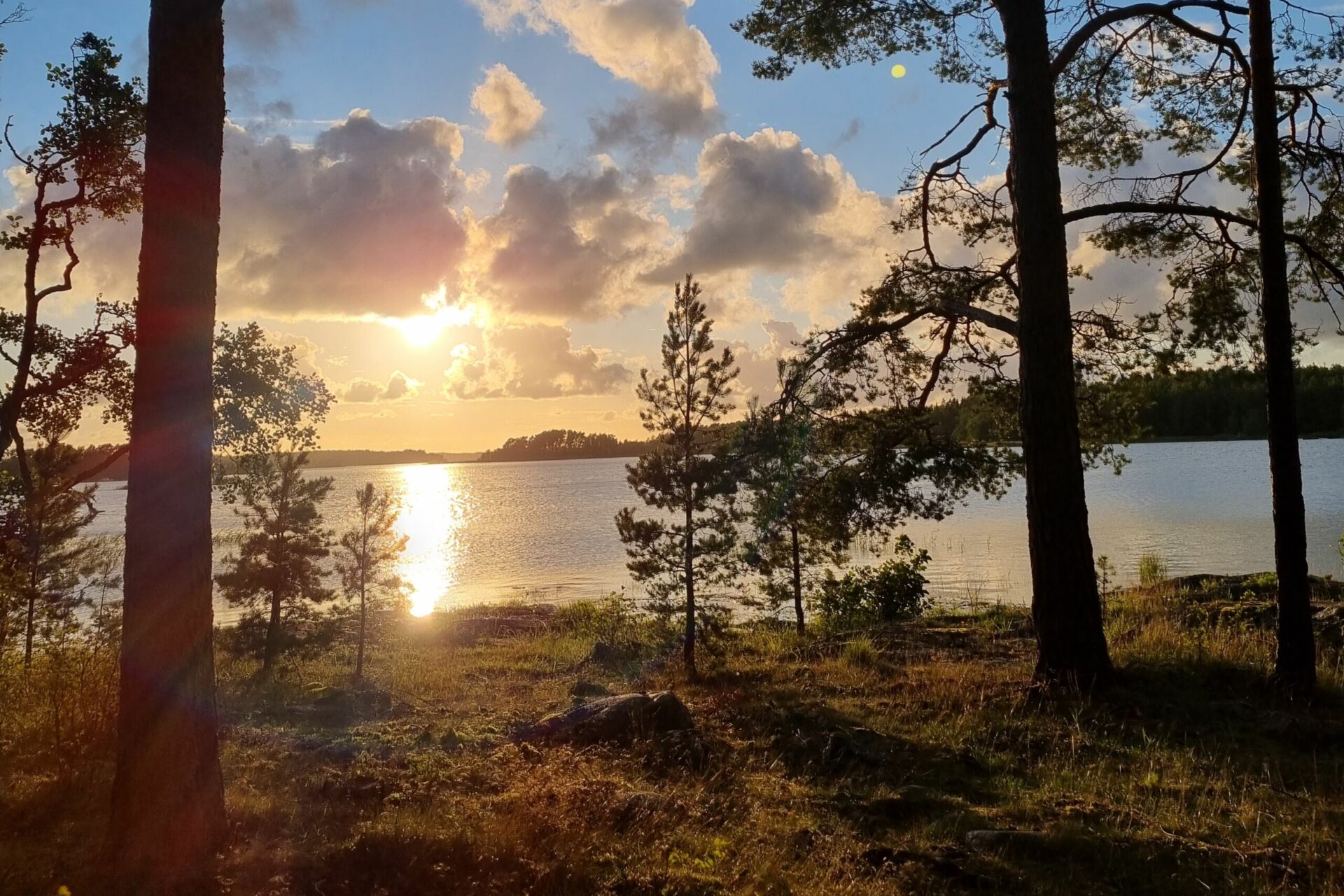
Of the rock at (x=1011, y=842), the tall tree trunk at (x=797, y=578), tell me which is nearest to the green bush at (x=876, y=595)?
the tall tree trunk at (x=797, y=578)

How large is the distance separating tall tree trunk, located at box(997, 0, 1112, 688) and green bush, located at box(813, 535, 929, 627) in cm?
1118

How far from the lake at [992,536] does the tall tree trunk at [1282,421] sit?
16.8m

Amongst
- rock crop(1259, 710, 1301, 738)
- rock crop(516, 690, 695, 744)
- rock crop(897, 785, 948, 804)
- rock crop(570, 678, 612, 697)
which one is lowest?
rock crop(570, 678, 612, 697)

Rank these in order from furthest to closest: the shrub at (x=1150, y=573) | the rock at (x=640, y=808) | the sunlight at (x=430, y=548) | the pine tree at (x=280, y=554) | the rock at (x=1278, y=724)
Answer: the sunlight at (x=430, y=548) → the pine tree at (x=280, y=554) → the shrub at (x=1150, y=573) → the rock at (x=1278, y=724) → the rock at (x=640, y=808)

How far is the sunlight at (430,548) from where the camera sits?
41.0 metres

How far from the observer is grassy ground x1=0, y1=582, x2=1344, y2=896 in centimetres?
487

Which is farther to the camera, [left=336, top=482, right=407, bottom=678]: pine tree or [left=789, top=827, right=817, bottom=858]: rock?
[left=336, top=482, right=407, bottom=678]: pine tree

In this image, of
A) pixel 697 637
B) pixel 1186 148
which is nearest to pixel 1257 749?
pixel 1186 148

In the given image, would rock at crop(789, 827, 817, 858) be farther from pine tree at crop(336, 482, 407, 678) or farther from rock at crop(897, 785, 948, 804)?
pine tree at crop(336, 482, 407, 678)

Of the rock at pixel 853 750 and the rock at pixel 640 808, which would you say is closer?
the rock at pixel 640 808

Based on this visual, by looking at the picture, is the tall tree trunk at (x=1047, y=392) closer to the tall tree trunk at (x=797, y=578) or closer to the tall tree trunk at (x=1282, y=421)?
the tall tree trunk at (x=1282, y=421)

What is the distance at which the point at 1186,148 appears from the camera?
11125 millimetres

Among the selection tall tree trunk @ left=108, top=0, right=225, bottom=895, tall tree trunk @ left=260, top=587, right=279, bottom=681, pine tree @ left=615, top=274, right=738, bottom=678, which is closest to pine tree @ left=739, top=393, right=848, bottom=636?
pine tree @ left=615, top=274, right=738, bottom=678

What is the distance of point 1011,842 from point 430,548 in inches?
2419
